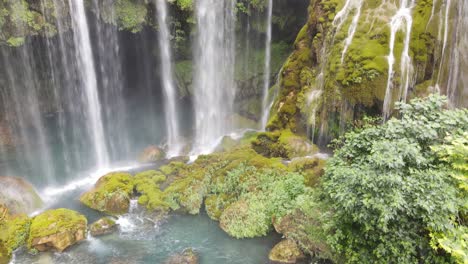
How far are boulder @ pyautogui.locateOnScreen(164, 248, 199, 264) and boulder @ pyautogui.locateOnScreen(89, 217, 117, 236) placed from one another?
9.15ft

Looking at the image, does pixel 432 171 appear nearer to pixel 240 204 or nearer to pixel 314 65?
pixel 240 204

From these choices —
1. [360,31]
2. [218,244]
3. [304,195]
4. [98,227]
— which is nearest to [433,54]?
[360,31]

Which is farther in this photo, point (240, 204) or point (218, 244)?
point (240, 204)

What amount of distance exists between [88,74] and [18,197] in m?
7.55

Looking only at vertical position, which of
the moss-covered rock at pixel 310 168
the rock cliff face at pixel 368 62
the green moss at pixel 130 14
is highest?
the green moss at pixel 130 14

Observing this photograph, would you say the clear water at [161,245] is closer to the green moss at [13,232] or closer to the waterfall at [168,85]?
the green moss at [13,232]

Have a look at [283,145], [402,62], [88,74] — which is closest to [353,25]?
[402,62]

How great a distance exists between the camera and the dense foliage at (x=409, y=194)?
6.69m

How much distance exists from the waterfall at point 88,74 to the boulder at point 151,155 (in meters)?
1.98

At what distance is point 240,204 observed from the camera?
12.0 metres

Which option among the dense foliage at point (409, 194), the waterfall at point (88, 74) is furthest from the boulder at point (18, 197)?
the dense foliage at point (409, 194)

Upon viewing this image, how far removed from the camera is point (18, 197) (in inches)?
515

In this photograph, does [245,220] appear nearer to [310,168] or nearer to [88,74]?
[310,168]

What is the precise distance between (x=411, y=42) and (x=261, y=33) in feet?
35.9
